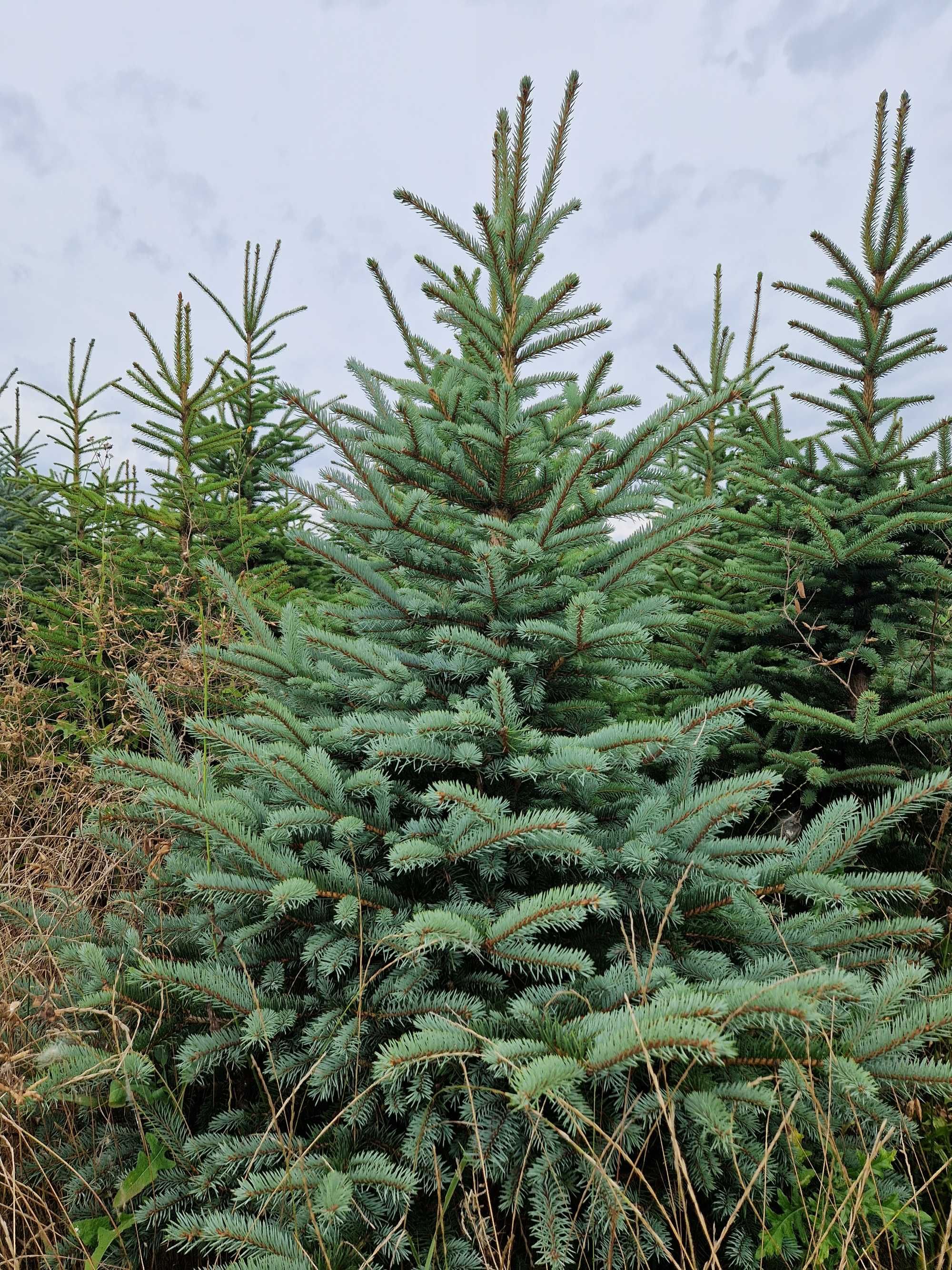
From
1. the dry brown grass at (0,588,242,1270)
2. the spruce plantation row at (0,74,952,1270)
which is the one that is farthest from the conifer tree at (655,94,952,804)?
the dry brown grass at (0,588,242,1270)

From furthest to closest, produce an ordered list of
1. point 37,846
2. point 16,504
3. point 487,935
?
point 16,504, point 37,846, point 487,935

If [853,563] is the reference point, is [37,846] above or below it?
below

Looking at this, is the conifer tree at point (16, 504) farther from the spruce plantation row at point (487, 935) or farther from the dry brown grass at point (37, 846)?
the spruce plantation row at point (487, 935)

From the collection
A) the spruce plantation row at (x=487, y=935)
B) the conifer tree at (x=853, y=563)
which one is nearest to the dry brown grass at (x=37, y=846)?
the spruce plantation row at (x=487, y=935)

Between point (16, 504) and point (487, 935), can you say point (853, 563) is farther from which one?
point (16, 504)

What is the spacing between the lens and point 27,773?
14.6 feet

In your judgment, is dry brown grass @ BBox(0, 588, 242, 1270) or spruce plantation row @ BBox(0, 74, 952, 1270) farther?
dry brown grass @ BBox(0, 588, 242, 1270)

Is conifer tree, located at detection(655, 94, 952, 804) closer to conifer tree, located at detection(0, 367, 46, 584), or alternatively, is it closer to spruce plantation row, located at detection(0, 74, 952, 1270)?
spruce plantation row, located at detection(0, 74, 952, 1270)

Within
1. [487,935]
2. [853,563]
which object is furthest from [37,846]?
[853,563]

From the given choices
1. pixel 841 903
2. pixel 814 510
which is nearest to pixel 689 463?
pixel 814 510

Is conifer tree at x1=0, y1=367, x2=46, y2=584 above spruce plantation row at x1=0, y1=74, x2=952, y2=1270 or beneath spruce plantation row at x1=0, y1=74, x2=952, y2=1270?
above

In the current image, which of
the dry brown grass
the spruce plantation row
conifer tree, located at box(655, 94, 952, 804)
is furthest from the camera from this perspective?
conifer tree, located at box(655, 94, 952, 804)

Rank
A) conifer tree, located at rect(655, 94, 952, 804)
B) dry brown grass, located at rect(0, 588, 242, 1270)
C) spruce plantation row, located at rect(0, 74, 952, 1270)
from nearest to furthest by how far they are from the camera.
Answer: spruce plantation row, located at rect(0, 74, 952, 1270) → dry brown grass, located at rect(0, 588, 242, 1270) → conifer tree, located at rect(655, 94, 952, 804)

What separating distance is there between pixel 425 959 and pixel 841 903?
1155 millimetres
